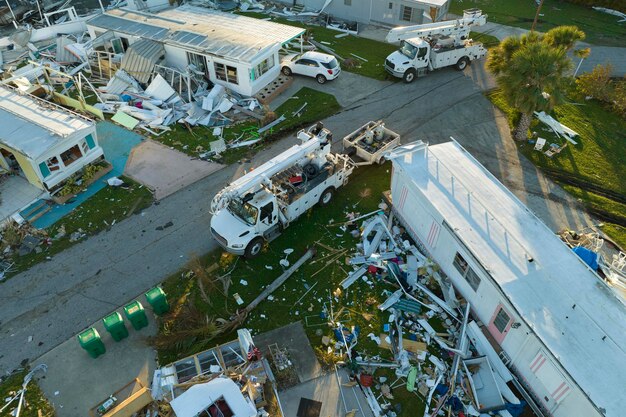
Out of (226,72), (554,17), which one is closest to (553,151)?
(226,72)

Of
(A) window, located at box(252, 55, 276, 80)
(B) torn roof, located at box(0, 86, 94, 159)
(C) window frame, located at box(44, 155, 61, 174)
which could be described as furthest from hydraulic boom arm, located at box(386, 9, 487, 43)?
(C) window frame, located at box(44, 155, 61, 174)

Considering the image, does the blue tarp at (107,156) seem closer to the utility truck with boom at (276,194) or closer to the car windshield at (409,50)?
the utility truck with boom at (276,194)

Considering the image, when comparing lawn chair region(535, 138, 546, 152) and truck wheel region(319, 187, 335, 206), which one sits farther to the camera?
lawn chair region(535, 138, 546, 152)

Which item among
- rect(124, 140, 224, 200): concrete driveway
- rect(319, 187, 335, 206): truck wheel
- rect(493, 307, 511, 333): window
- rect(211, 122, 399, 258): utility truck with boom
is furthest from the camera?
rect(124, 140, 224, 200): concrete driveway

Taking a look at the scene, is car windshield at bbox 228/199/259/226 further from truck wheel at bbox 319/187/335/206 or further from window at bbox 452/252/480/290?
window at bbox 452/252/480/290

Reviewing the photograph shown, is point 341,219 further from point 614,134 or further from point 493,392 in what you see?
point 614,134
